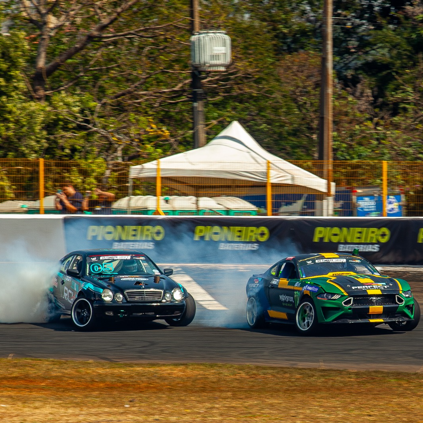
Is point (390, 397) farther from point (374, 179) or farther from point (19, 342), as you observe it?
point (374, 179)

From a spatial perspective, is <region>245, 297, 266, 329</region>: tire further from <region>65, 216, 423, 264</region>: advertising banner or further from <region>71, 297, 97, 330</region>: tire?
<region>65, 216, 423, 264</region>: advertising banner

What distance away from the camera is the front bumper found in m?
11.4

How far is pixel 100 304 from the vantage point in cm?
1141

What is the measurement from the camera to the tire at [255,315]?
39.3ft

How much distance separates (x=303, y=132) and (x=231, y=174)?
39.8 ft

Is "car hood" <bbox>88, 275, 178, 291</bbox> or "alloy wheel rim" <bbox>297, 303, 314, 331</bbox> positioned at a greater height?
"car hood" <bbox>88, 275, 178, 291</bbox>

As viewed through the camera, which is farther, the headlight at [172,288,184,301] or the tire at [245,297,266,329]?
the tire at [245,297,266,329]

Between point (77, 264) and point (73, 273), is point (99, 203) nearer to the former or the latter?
point (77, 264)

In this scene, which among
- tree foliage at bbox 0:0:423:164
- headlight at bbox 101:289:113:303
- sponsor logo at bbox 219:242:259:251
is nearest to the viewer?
headlight at bbox 101:289:113:303

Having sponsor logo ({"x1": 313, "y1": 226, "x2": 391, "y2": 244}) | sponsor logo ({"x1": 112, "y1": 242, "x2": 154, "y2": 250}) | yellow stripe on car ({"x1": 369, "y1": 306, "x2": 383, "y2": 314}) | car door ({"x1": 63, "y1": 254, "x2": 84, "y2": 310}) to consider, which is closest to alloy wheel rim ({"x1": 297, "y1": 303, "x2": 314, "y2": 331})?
yellow stripe on car ({"x1": 369, "y1": 306, "x2": 383, "y2": 314})

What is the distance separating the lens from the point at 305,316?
1103 centimetres

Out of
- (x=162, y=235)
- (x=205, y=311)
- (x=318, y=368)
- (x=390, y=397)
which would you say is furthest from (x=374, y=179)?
(x=390, y=397)

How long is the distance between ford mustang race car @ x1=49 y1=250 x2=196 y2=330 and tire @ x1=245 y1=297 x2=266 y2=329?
2.93 feet

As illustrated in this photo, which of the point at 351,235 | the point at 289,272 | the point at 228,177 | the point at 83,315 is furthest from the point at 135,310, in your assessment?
the point at 228,177
